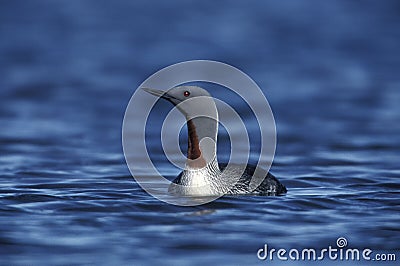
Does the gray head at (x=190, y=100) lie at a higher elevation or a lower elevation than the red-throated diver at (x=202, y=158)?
higher

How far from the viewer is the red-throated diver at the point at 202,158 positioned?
11883 mm

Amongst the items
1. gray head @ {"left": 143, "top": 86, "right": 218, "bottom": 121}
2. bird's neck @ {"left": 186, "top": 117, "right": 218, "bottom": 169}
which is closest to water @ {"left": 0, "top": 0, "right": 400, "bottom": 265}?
bird's neck @ {"left": 186, "top": 117, "right": 218, "bottom": 169}

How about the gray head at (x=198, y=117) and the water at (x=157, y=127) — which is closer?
the water at (x=157, y=127)

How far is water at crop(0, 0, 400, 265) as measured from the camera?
1091 centimetres

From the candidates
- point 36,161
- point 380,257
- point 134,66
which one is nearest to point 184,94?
point 380,257

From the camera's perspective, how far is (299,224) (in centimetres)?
1145

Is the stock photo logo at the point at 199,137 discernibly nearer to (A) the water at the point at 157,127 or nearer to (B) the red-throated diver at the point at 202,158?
(B) the red-throated diver at the point at 202,158

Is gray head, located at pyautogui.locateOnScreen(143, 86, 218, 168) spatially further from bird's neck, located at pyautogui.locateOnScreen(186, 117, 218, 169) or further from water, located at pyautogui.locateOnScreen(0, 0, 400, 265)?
water, located at pyautogui.locateOnScreen(0, 0, 400, 265)

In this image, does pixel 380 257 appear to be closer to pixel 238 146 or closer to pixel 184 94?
pixel 184 94
